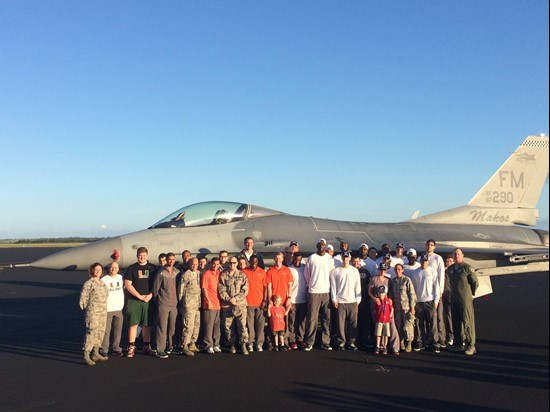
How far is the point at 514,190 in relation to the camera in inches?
605

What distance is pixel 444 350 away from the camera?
784 centimetres

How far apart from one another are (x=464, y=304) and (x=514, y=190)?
31.5 ft

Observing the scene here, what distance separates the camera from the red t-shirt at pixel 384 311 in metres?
7.41

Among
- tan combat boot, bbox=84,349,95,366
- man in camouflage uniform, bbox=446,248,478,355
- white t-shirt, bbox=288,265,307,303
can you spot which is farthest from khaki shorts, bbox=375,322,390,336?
tan combat boot, bbox=84,349,95,366

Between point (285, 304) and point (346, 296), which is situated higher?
point (346, 296)

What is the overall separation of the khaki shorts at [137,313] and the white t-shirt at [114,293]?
152 mm

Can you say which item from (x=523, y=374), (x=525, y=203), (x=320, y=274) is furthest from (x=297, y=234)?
(x=525, y=203)

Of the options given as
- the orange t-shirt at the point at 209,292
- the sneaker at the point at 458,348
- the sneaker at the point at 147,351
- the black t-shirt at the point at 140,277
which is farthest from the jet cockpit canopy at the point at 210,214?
the sneaker at the point at 458,348

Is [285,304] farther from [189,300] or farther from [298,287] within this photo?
[189,300]

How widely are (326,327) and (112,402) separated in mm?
3891

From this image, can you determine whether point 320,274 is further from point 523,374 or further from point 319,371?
point 523,374

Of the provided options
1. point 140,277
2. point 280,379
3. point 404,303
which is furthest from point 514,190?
point 140,277

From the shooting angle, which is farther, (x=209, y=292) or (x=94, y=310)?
(x=209, y=292)

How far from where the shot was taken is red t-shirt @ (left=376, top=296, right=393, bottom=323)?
7410 millimetres
